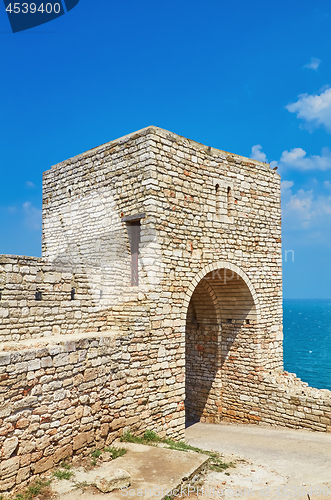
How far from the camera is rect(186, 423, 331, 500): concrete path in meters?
6.71

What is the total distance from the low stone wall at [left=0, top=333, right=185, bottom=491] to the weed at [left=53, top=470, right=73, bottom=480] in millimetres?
140

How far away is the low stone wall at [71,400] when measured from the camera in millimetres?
5520

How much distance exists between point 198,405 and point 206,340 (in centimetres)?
198

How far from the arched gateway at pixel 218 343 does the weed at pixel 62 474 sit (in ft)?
20.5

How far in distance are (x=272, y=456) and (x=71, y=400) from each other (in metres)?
4.52

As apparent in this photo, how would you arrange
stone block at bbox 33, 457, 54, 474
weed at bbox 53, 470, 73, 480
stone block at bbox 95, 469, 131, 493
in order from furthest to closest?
weed at bbox 53, 470, 73, 480
stone block at bbox 33, 457, 54, 474
stone block at bbox 95, 469, 131, 493

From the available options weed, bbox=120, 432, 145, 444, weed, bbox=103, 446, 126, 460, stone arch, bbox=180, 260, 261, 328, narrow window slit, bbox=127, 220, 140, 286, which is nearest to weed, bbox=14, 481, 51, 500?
weed, bbox=103, 446, 126, 460

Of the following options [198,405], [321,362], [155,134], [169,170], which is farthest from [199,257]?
[321,362]

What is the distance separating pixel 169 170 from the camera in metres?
9.05

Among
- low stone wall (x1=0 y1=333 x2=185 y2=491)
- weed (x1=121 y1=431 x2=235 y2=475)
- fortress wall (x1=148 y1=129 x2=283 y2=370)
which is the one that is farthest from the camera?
fortress wall (x1=148 y1=129 x2=283 y2=370)

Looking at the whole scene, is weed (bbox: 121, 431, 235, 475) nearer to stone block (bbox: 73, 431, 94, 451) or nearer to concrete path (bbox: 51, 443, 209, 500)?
concrete path (bbox: 51, 443, 209, 500)

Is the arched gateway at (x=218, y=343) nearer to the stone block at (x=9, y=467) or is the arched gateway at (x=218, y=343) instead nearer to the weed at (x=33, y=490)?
the weed at (x=33, y=490)

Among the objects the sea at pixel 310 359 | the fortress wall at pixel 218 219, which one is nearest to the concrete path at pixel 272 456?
the fortress wall at pixel 218 219

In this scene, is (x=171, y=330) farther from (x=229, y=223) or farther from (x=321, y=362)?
(x=321, y=362)
